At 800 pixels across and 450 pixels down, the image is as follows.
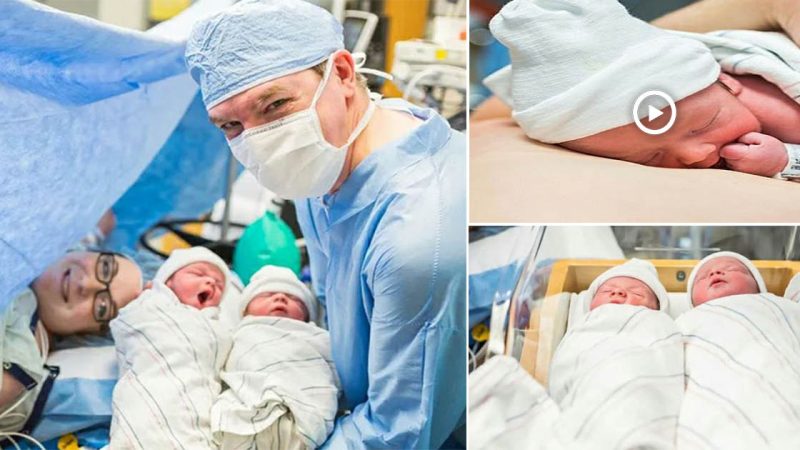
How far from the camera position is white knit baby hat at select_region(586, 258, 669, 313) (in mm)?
1352

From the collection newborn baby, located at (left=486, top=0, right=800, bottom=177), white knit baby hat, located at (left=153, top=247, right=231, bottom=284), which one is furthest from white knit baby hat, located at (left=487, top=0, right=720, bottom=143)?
white knit baby hat, located at (left=153, top=247, right=231, bottom=284)

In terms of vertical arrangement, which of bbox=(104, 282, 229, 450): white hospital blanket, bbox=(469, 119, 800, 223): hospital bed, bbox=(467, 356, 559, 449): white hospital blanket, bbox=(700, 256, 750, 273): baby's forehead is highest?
bbox=(469, 119, 800, 223): hospital bed

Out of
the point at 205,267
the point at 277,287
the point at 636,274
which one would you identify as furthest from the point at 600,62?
the point at 205,267

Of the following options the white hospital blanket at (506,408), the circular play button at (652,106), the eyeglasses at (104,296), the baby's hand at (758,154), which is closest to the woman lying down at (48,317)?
the eyeglasses at (104,296)

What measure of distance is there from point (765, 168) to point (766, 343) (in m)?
0.29

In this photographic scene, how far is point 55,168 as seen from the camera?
1344 mm

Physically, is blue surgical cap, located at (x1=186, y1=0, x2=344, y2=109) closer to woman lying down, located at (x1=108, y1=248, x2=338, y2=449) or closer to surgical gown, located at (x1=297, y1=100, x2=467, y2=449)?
surgical gown, located at (x1=297, y1=100, x2=467, y2=449)

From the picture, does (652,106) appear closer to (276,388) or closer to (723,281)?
(723,281)

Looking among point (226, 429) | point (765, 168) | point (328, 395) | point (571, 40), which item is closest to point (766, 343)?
point (765, 168)

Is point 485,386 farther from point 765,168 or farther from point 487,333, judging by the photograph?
point 765,168

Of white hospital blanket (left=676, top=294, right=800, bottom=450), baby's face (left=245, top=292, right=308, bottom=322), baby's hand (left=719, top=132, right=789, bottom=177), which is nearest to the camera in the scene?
white hospital blanket (left=676, top=294, right=800, bottom=450)

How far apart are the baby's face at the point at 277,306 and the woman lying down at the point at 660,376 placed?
36 centimetres

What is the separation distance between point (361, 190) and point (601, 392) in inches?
19.8

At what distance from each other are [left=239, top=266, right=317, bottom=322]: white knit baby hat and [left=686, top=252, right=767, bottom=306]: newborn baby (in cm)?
69
